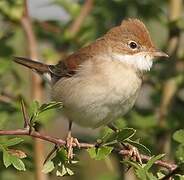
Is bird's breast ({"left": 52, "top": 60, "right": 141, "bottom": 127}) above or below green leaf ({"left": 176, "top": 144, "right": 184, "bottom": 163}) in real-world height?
below

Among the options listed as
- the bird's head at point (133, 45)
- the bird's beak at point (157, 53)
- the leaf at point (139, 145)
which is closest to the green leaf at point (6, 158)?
the leaf at point (139, 145)

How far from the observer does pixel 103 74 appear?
4438 mm

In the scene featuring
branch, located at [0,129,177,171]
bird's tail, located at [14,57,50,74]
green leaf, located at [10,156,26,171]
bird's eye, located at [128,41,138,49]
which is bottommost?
green leaf, located at [10,156,26,171]

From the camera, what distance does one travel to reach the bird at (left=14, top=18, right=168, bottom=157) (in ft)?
14.2

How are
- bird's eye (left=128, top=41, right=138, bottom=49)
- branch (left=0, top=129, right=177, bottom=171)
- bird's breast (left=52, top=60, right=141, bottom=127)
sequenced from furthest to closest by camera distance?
bird's eye (left=128, top=41, right=138, bottom=49), bird's breast (left=52, top=60, right=141, bottom=127), branch (left=0, top=129, right=177, bottom=171)

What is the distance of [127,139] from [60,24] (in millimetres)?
2524

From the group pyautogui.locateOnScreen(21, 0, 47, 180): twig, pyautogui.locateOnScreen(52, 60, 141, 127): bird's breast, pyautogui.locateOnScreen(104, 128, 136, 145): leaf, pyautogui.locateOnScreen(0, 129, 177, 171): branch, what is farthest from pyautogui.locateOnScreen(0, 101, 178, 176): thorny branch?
pyautogui.locateOnScreen(21, 0, 47, 180): twig

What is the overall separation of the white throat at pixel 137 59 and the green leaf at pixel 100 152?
1.72 metres

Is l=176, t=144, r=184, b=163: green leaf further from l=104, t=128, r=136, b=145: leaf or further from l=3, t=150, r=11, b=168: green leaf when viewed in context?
l=3, t=150, r=11, b=168: green leaf

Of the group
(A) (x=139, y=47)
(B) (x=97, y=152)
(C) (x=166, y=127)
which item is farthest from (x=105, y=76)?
(B) (x=97, y=152)

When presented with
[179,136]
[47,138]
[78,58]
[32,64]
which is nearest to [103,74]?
[78,58]

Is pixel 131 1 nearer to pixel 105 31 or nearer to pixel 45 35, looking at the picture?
pixel 105 31

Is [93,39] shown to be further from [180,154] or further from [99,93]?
[180,154]

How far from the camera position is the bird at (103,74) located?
4.34 metres
